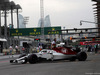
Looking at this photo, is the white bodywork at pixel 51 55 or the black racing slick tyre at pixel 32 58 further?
the white bodywork at pixel 51 55

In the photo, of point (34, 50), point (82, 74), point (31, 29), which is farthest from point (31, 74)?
point (31, 29)

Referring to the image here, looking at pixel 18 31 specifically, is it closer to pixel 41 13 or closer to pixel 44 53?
pixel 41 13

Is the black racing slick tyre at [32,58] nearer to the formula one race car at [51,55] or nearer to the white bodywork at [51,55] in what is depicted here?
the formula one race car at [51,55]

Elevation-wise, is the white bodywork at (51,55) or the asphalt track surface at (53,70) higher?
the white bodywork at (51,55)

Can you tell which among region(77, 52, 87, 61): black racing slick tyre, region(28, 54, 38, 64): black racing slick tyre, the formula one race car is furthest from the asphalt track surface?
region(77, 52, 87, 61): black racing slick tyre

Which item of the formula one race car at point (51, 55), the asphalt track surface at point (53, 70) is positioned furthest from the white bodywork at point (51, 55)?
the asphalt track surface at point (53, 70)

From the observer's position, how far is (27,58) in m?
17.8

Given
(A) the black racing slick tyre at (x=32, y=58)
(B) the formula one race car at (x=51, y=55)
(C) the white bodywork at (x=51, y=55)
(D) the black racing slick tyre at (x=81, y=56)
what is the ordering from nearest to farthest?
(A) the black racing slick tyre at (x=32, y=58)
(B) the formula one race car at (x=51, y=55)
(C) the white bodywork at (x=51, y=55)
(D) the black racing slick tyre at (x=81, y=56)

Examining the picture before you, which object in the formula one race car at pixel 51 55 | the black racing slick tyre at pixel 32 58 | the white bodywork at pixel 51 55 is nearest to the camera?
the black racing slick tyre at pixel 32 58

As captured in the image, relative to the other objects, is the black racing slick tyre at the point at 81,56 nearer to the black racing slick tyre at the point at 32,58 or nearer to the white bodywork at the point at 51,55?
the white bodywork at the point at 51,55

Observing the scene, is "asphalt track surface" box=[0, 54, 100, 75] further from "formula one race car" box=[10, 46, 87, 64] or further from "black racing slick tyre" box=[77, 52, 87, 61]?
"black racing slick tyre" box=[77, 52, 87, 61]

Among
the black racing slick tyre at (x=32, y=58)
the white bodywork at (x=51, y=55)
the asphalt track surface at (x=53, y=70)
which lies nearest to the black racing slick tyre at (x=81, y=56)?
the white bodywork at (x=51, y=55)

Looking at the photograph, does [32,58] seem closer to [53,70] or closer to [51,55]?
[51,55]

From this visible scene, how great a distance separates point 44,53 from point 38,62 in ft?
3.60
